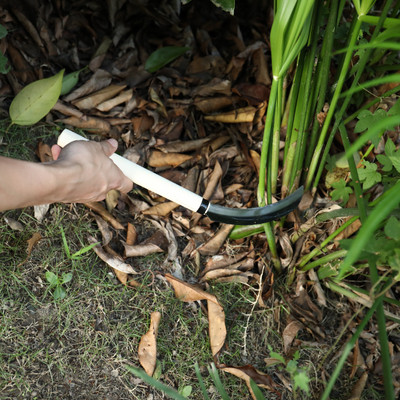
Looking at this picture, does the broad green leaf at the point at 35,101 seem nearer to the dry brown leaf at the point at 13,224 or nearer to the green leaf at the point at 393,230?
the dry brown leaf at the point at 13,224

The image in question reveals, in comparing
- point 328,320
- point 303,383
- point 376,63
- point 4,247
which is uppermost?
point 376,63

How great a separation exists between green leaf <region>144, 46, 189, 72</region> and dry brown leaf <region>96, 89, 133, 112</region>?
124 millimetres

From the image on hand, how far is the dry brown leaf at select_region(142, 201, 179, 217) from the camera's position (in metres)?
1.45

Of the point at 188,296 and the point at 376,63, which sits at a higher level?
the point at 376,63

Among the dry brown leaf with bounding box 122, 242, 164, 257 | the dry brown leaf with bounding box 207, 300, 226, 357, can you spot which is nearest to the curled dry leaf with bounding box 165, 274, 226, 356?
the dry brown leaf with bounding box 207, 300, 226, 357

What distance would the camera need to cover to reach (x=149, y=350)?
3.99 ft

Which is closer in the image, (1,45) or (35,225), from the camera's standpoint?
(35,225)

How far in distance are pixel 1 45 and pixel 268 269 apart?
1.19 m

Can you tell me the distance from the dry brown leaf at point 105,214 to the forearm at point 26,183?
1.30 feet

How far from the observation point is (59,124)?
1.49 meters

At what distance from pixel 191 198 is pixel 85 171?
1.07 feet

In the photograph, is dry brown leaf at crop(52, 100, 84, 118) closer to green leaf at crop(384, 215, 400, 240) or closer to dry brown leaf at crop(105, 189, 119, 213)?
dry brown leaf at crop(105, 189, 119, 213)

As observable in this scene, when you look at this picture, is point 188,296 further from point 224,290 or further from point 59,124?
point 59,124

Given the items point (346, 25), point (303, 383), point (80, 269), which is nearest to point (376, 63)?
point (346, 25)
